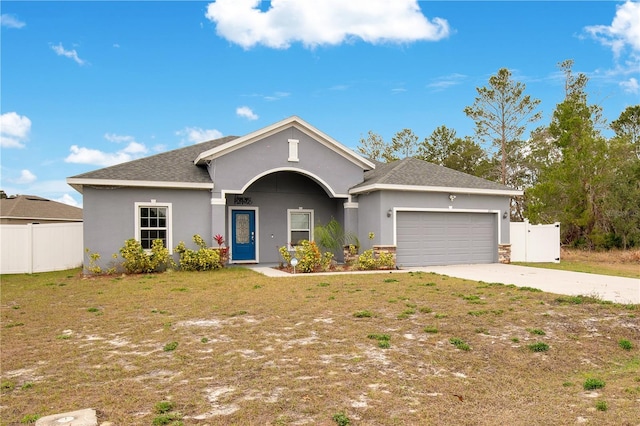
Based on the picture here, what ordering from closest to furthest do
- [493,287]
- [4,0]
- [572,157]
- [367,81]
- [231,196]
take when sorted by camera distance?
[493,287]
[4,0]
[231,196]
[572,157]
[367,81]

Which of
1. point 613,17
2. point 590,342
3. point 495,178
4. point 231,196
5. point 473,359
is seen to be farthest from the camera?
point 495,178

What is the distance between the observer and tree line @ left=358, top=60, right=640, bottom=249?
2316cm

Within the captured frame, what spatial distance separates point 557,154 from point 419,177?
16087 mm

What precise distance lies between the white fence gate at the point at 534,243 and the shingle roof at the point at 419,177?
1.96m

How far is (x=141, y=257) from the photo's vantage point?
14.3 meters

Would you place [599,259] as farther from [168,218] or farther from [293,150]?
[168,218]

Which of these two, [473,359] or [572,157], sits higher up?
[572,157]

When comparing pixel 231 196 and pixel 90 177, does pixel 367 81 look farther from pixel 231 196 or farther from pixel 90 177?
pixel 90 177

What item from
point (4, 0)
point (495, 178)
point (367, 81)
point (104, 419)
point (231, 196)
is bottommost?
point (104, 419)

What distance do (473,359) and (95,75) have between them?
735 inches

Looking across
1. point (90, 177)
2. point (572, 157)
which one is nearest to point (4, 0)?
point (90, 177)

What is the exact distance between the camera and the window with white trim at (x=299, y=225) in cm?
1832

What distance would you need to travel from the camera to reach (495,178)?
1339 inches

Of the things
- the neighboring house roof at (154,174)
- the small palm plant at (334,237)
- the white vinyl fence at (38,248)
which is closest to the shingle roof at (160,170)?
the neighboring house roof at (154,174)
